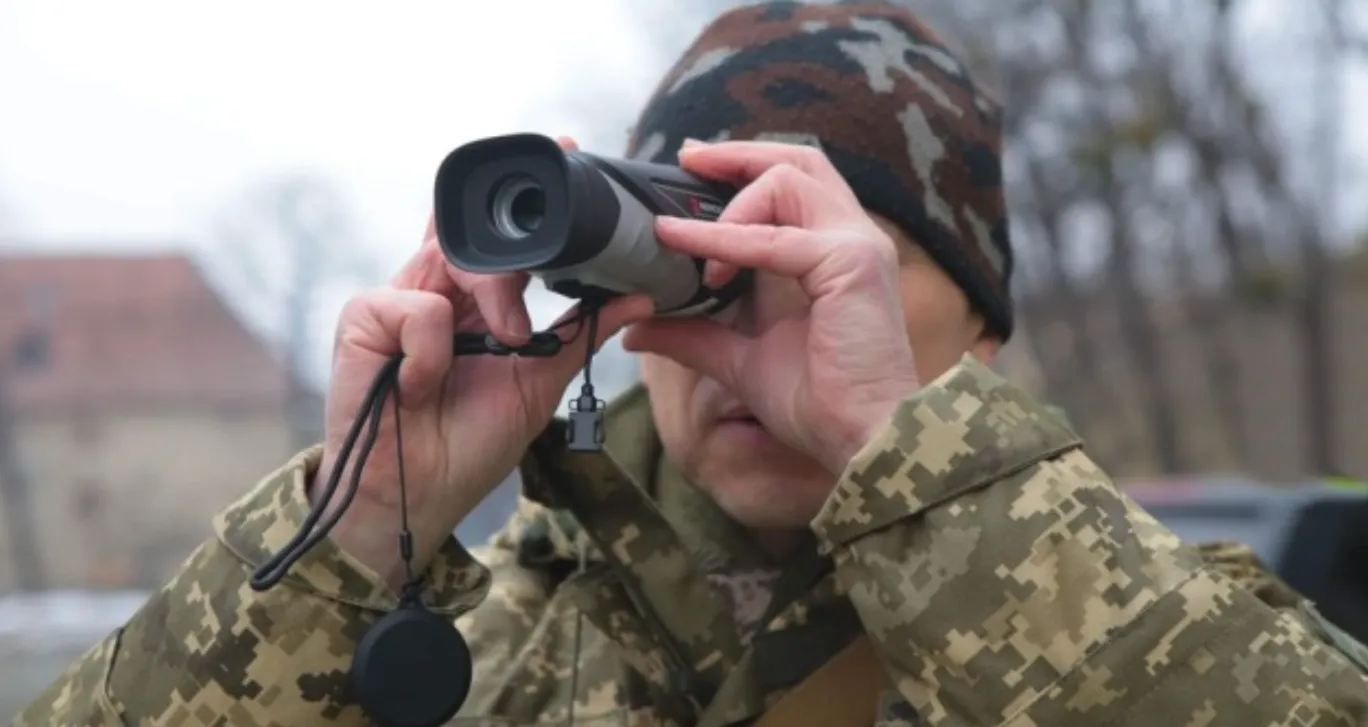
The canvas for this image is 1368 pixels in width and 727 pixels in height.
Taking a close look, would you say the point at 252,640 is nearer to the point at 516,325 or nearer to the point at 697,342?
the point at 516,325

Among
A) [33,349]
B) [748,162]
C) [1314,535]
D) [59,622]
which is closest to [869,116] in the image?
[748,162]

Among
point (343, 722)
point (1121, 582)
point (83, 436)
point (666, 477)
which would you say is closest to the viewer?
point (1121, 582)

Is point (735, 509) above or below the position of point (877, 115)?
below

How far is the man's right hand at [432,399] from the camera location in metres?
1.44

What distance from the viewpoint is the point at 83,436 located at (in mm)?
22984

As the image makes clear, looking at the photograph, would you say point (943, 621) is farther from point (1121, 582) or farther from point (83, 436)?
point (83, 436)

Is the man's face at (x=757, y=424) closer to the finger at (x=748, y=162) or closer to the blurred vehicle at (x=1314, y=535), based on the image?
the finger at (x=748, y=162)

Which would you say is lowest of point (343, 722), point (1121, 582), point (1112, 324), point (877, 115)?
point (1112, 324)

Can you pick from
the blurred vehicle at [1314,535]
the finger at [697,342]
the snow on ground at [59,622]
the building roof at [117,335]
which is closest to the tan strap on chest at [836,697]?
the finger at [697,342]

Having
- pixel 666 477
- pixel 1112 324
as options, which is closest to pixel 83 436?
pixel 1112 324

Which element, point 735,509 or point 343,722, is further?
point 735,509

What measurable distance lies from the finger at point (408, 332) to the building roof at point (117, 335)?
67.2 feet

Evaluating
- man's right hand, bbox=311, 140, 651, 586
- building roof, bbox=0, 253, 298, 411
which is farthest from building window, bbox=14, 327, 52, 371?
man's right hand, bbox=311, 140, 651, 586

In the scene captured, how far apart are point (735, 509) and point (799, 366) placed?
0.21 m
